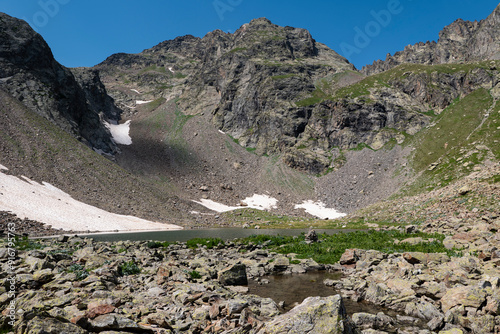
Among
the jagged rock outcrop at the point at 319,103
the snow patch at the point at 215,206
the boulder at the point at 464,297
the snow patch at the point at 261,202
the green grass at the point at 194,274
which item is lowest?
the green grass at the point at 194,274

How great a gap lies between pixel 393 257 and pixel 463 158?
83.7 metres

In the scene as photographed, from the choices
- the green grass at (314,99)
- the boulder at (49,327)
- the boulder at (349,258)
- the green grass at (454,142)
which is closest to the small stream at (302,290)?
the boulder at (349,258)

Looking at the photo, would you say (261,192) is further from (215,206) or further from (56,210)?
(56,210)

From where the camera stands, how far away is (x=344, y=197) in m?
113

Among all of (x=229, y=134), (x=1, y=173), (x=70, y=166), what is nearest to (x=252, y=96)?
(x=229, y=134)

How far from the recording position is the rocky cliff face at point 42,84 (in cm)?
10662

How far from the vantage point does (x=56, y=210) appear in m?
66.5

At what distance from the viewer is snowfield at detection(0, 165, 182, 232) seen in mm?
61031

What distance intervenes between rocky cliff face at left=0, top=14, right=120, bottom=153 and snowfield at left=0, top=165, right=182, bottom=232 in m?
46.5

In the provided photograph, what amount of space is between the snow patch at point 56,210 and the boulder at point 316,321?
69.3 metres

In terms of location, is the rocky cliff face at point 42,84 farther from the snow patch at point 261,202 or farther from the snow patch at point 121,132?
the snow patch at point 261,202

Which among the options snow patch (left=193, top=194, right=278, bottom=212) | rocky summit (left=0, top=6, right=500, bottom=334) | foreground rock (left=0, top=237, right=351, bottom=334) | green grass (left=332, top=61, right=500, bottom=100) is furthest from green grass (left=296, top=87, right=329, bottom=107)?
foreground rock (left=0, top=237, right=351, bottom=334)

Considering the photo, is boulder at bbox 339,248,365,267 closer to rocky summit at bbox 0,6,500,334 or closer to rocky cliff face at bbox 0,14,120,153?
rocky summit at bbox 0,6,500,334

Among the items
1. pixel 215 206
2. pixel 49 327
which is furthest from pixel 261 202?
pixel 49 327
